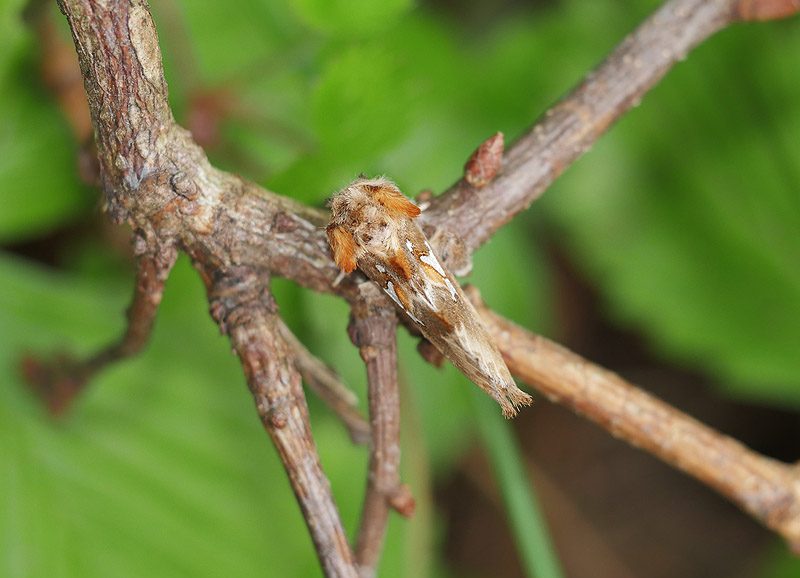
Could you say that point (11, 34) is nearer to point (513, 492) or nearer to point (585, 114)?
point (585, 114)

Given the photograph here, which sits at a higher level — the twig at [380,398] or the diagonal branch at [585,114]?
the diagonal branch at [585,114]

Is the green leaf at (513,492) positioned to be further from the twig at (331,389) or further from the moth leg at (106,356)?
the moth leg at (106,356)

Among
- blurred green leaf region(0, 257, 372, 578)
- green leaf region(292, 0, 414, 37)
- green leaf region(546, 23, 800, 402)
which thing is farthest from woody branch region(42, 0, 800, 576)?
green leaf region(546, 23, 800, 402)

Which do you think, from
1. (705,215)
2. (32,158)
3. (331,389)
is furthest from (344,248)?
(705,215)


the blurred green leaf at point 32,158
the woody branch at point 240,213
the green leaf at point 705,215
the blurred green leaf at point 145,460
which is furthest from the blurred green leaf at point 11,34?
the green leaf at point 705,215

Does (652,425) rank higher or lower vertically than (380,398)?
lower

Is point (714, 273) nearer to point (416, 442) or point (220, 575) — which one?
point (416, 442)
